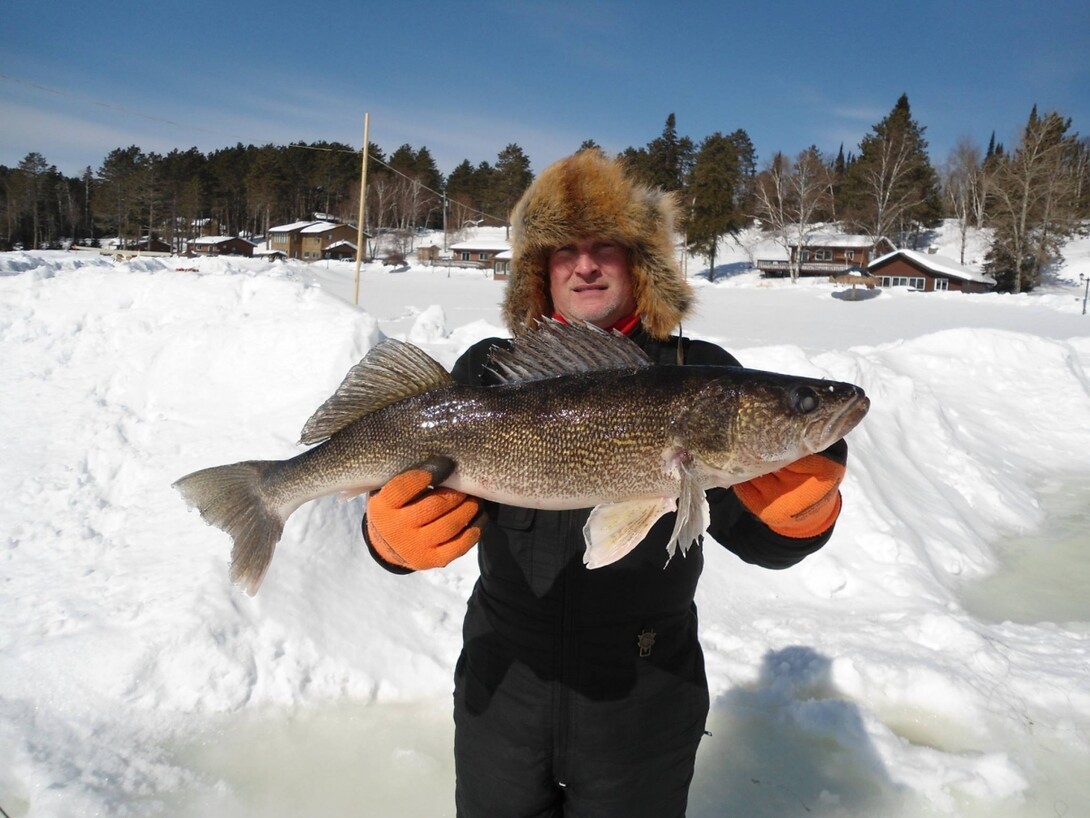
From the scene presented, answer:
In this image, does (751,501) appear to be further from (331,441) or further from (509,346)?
(331,441)

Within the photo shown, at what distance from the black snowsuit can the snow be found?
125 centimetres

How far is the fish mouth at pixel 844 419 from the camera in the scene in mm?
1967

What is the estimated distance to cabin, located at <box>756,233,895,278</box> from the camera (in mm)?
52375

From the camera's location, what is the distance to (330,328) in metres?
5.98

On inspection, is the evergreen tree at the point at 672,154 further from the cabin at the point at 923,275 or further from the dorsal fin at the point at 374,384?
the dorsal fin at the point at 374,384

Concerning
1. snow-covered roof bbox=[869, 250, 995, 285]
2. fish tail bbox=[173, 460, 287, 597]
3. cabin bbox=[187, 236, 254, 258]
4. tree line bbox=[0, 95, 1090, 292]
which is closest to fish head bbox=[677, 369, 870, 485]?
fish tail bbox=[173, 460, 287, 597]

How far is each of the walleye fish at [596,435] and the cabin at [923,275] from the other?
161 feet

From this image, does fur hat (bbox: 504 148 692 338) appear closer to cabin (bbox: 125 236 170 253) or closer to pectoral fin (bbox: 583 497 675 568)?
pectoral fin (bbox: 583 497 675 568)

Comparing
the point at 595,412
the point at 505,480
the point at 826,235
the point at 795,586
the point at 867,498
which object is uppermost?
the point at 826,235

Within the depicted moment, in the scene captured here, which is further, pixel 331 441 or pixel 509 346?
pixel 509 346

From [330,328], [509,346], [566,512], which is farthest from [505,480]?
[330,328]

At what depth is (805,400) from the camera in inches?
78.2

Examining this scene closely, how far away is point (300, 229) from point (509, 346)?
6619 centimetres

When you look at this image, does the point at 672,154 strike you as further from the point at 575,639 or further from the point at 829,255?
the point at 575,639
